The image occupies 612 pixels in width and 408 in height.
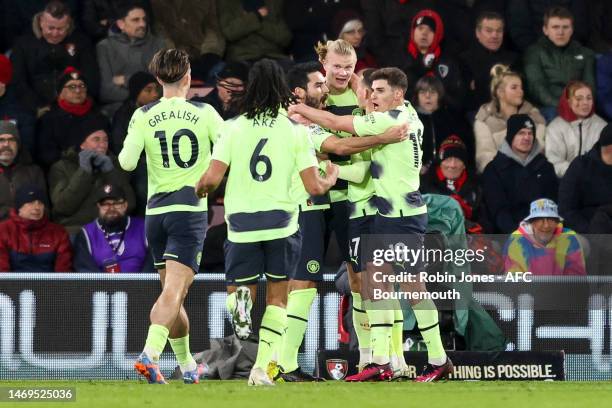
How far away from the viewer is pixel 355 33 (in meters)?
16.7

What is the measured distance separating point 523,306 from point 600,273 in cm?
75

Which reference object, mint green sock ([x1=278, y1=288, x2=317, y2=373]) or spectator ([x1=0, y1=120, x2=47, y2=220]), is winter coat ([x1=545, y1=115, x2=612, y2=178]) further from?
spectator ([x1=0, y1=120, x2=47, y2=220])

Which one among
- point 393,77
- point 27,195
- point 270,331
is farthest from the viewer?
point 27,195

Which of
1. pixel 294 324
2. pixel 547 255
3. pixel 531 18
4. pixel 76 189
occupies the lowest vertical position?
pixel 294 324

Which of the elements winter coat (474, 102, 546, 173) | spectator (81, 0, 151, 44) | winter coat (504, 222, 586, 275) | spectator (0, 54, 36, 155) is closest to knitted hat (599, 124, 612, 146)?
winter coat (474, 102, 546, 173)

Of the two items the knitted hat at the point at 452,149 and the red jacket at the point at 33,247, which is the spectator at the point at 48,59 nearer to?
the red jacket at the point at 33,247

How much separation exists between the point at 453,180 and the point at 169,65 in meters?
4.79

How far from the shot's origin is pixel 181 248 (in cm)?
1161

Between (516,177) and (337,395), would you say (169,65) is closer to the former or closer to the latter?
(337,395)

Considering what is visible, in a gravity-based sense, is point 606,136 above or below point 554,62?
below

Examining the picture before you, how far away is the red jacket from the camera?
1474cm

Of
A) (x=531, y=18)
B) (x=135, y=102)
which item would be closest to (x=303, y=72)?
(x=135, y=102)

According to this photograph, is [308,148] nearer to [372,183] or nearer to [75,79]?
[372,183]

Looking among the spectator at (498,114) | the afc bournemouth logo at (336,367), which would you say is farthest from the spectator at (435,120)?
the afc bournemouth logo at (336,367)
